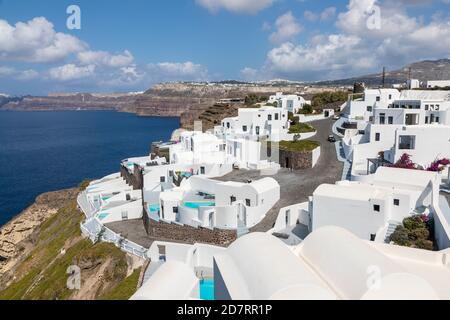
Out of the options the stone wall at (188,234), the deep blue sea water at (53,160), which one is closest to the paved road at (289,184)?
the stone wall at (188,234)

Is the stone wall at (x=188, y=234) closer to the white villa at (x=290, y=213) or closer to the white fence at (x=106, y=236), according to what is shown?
the white villa at (x=290, y=213)

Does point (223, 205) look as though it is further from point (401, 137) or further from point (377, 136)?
point (377, 136)

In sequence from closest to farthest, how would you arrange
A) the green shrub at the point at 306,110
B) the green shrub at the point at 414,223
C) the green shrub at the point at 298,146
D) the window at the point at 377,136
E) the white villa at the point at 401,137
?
the green shrub at the point at 414,223 < the white villa at the point at 401,137 < the window at the point at 377,136 < the green shrub at the point at 298,146 < the green shrub at the point at 306,110

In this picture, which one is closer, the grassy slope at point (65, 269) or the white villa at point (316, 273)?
the white villa at point (316, 273)

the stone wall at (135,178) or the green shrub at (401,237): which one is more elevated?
the green shrub at (401,237)

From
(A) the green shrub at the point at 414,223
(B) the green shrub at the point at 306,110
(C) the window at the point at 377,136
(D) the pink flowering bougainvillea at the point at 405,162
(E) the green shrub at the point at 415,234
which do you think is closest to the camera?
(E) the green shrub at the point at 415,234

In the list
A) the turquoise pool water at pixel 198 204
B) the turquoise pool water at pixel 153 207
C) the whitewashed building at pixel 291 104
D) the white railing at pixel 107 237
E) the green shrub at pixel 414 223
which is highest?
the whitewashed building at pixel 291 104

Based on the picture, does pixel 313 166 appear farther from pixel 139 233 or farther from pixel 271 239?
pixel 271 239

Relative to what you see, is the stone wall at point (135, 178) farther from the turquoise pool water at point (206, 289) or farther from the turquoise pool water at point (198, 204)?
the turquoise pool water at point (206, 289)
